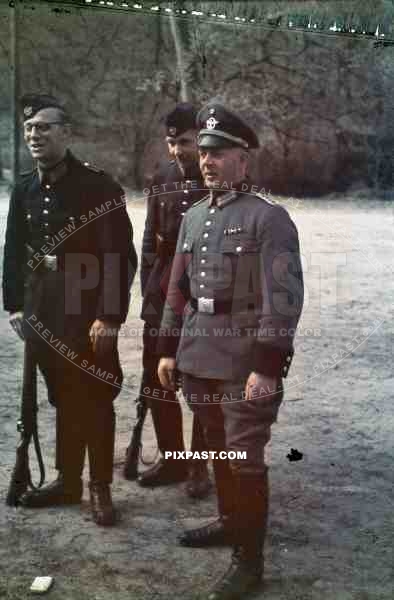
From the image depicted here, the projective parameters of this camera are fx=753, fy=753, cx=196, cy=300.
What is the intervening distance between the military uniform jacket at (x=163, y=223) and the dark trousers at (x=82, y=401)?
1.42ft

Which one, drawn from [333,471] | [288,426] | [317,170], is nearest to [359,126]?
[317,170]

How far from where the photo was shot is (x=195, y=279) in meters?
2.88

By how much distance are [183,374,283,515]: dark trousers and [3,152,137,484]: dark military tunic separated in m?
0.54

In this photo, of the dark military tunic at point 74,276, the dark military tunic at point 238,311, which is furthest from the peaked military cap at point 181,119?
the dark military tunic at point 238,311

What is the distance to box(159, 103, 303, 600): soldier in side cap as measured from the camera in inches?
104

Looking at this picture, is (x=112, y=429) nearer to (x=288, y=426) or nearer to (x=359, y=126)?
(x=288, y=426)

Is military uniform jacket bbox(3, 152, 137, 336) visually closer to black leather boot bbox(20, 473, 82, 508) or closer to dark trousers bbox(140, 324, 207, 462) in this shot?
dark trousers bbox(140, 324, 207, 462)

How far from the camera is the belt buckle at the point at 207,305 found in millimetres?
2799

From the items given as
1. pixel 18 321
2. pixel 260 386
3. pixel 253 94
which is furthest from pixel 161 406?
pixel 253 94

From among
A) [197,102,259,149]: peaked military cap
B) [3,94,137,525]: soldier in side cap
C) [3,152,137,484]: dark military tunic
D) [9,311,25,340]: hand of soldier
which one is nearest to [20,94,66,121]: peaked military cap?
[3,94,137,525]: soldier in side cap

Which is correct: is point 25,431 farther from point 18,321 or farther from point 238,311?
point 238,311

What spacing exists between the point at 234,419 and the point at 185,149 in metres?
1.37

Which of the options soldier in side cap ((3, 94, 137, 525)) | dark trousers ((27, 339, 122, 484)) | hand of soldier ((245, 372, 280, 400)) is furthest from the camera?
dark trousers ((27, 339, 122, 484))

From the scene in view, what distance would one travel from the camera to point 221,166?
275cm
